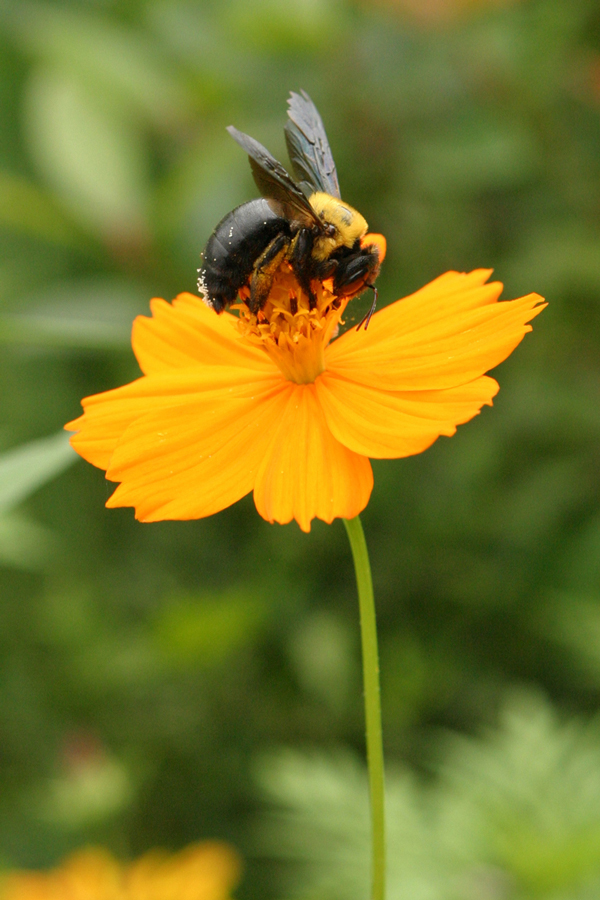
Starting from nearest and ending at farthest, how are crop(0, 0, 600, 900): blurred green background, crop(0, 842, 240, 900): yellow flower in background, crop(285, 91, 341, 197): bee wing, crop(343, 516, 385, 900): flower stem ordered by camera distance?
crop(343, 516, 385, 900): flower stem < crop(285, 91, 341, 197): bee wing < crop(0, 842, 240, 900): yellow flower in background < crop(0, 0, 600, 900): blurred green background

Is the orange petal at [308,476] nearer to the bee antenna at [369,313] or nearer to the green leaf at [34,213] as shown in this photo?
the bee antenna at [369,313]

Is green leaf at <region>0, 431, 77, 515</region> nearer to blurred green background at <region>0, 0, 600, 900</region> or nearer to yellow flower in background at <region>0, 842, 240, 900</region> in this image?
blurred green background at <region>0, 0, 600, 900</region>

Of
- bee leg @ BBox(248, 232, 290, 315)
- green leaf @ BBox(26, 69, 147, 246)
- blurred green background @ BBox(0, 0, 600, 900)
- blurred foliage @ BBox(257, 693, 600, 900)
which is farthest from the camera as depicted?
green leaf @ BBox(26, 69, 147, 246)

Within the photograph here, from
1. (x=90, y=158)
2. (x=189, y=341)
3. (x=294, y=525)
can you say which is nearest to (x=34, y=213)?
(x=90, y=158)

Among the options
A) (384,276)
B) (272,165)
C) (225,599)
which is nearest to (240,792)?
(225,599)

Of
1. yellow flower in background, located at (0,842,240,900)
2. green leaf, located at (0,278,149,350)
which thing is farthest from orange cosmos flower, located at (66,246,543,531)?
yellow flower in background, located at (0,842,240,900)

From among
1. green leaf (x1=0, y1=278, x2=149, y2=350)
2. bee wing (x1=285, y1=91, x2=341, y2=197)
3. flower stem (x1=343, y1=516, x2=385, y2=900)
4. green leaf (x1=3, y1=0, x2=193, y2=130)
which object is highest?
green leaf (x1=3, y1=0, x2=193, y2=130)

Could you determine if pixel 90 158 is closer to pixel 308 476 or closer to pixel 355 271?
pixel 355 271

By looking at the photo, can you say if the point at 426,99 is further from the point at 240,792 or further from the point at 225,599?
the point at 240,792
